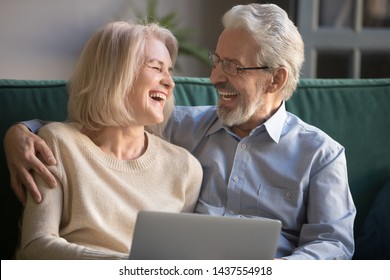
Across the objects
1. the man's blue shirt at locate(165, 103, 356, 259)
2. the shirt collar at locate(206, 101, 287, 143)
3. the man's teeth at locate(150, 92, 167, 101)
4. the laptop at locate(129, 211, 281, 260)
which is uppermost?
the man's teeth at locate(150, 92, 167, 101)

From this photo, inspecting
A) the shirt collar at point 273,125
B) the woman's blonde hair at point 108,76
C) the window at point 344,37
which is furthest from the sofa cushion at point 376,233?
the window at point 344,37

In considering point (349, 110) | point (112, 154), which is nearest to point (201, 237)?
point (112, 154)

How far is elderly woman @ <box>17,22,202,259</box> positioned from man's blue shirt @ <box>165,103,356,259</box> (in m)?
0.11

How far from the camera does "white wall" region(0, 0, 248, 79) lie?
195 inches

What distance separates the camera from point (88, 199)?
76.9 inches

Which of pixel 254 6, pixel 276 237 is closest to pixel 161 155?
pixel 254 6

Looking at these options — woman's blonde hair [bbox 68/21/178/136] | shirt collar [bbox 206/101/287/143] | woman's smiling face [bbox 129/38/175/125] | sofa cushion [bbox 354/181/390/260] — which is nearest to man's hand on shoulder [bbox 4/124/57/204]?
woman's blonde hair [bbox 68/21/178/136]

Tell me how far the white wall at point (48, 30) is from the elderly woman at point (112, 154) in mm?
2980

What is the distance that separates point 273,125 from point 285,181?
172 millimetres

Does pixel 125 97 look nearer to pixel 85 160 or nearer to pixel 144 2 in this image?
pixel 85 160

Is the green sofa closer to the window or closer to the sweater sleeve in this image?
the sweater sleeve

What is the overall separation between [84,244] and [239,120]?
0.59 metres

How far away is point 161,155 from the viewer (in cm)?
216

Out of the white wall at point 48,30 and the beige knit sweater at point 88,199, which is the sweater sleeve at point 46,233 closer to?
the beige knit sweater at point 88,199
